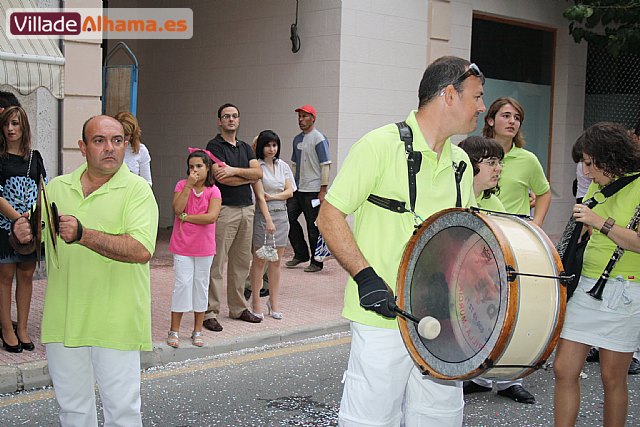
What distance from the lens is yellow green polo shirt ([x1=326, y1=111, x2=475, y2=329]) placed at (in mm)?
3594

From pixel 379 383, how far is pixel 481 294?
0.58 meters

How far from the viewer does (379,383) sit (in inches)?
141

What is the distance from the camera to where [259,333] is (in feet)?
25.6

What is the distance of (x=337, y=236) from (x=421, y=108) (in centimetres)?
71

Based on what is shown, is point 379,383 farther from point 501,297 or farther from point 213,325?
point 213,325

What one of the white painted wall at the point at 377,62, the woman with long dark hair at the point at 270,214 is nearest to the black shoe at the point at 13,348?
the woman with long dark hair at the point at 270,214

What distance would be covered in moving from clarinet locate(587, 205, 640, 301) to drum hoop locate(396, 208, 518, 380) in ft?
5.24

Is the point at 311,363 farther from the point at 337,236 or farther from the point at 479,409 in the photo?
the point at 337,236

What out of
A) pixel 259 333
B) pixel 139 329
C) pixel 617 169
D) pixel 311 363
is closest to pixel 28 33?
pixel 259 333

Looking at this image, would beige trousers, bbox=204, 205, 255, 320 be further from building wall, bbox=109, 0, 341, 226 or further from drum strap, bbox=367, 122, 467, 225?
building wall, bbox=109, 0, 341, 226

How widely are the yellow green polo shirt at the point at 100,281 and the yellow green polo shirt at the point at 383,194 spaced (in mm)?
1047

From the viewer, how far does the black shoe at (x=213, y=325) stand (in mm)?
7797

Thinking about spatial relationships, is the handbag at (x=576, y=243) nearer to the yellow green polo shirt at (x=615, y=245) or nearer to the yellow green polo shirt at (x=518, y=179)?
the yellow green polo shirt at (x=615, y=245)

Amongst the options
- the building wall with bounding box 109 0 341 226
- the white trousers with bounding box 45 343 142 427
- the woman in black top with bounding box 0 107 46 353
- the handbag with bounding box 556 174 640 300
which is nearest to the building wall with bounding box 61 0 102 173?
the woman in black top with bounding box 0 107 46 353
